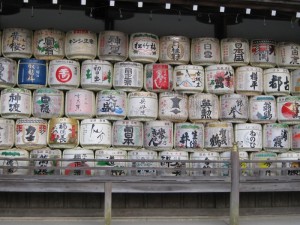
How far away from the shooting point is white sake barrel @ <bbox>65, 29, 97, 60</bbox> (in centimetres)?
894

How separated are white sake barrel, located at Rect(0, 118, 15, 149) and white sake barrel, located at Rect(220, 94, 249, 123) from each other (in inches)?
179

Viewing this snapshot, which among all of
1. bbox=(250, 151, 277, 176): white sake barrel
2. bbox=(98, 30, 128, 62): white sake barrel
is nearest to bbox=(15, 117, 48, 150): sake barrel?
bbox=(98, 30, 128, 62): white sake barrel

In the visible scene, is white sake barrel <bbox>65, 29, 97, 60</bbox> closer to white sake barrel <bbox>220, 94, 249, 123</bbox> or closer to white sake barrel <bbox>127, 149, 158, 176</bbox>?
white sake barrel <bbox>127, 149, 158, 176</bbox>

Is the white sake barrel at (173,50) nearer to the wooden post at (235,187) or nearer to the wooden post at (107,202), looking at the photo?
the wooden post at (235,187)

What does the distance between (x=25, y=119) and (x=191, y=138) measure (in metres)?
3.56

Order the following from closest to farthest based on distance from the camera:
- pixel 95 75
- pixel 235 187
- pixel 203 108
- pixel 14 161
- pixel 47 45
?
pixel 235 187 → pixel 14 161 → pixel 95 75 → pixel 47 45 → pixel 203 108

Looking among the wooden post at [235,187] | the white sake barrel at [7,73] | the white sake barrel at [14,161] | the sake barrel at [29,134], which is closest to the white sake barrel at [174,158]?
the wooden post at [235,187]

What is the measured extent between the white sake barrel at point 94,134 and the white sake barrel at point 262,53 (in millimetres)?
3726

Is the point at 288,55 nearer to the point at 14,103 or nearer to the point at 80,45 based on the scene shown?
the point at 80,45

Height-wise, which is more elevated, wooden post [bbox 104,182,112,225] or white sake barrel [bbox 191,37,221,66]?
white sake barrel [bbox 191,37,221,66]

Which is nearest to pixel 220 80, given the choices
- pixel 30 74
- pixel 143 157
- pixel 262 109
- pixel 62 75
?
pixel 262 109

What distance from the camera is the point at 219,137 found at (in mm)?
9023

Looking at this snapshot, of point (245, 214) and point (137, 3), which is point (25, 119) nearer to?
point (137, 3)

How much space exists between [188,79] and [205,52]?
2.42ft
